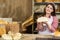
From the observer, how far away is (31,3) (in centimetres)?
397

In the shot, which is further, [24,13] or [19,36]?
[24,13]

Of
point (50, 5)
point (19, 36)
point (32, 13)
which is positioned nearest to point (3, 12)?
point (32, 13)

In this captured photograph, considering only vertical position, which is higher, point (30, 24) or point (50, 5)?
point (50, 5)

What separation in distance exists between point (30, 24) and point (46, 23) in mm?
1985

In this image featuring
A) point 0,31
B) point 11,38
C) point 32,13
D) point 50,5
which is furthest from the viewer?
point 32,13

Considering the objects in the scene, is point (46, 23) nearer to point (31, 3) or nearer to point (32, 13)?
point (32, 13)

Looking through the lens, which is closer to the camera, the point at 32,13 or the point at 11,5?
the point at 32,13

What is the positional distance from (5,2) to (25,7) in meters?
0.54

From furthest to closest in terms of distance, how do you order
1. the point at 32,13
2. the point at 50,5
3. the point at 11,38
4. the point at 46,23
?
the point at 32,13, the point at 50,5, the point at 46,23, the point at 11,38

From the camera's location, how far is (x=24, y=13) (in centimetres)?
392

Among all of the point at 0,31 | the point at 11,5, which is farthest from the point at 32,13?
the point at 0,31

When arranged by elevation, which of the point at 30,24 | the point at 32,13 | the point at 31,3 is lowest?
the point at 30,24

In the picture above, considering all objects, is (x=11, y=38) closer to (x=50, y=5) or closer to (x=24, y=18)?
(x=50, y=5)

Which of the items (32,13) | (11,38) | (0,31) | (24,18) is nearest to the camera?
(11,38)
